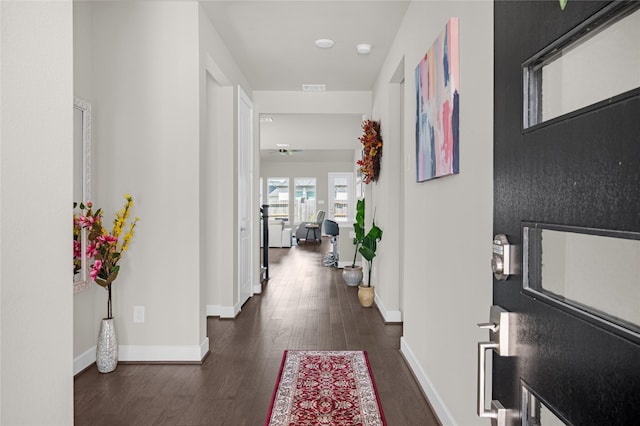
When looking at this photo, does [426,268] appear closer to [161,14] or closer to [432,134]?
[432,134]

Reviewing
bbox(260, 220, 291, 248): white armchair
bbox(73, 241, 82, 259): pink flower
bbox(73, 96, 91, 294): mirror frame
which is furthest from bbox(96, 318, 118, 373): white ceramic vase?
bbox(260, 220, 291, 248): white armchair

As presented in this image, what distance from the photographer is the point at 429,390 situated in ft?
8.40

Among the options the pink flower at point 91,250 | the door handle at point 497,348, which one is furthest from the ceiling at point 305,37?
the door handle at point 497,348

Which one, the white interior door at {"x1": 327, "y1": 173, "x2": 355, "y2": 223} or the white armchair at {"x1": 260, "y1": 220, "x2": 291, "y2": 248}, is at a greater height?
the white interior door at {"x1": 327, "y1": 173, "x2": 355, "y2": 223}

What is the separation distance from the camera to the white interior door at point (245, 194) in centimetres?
477

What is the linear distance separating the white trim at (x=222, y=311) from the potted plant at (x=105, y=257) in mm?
1473

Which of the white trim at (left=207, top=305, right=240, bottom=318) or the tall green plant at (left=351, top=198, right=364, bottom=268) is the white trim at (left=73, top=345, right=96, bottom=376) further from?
the tall green plant at (left=351, top=198, right=364, bottom=268)

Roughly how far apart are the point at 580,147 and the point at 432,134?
1947mm

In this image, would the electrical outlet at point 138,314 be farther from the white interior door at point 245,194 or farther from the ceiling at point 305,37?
the ceiling at point 305,37

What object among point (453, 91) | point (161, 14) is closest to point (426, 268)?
point (453, 91)

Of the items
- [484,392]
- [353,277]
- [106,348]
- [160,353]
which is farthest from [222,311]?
[484,392]

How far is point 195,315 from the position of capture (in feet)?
10.6

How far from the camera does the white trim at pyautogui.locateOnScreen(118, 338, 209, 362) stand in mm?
3221

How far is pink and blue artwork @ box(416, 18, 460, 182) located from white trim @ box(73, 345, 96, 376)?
2.58 meters
